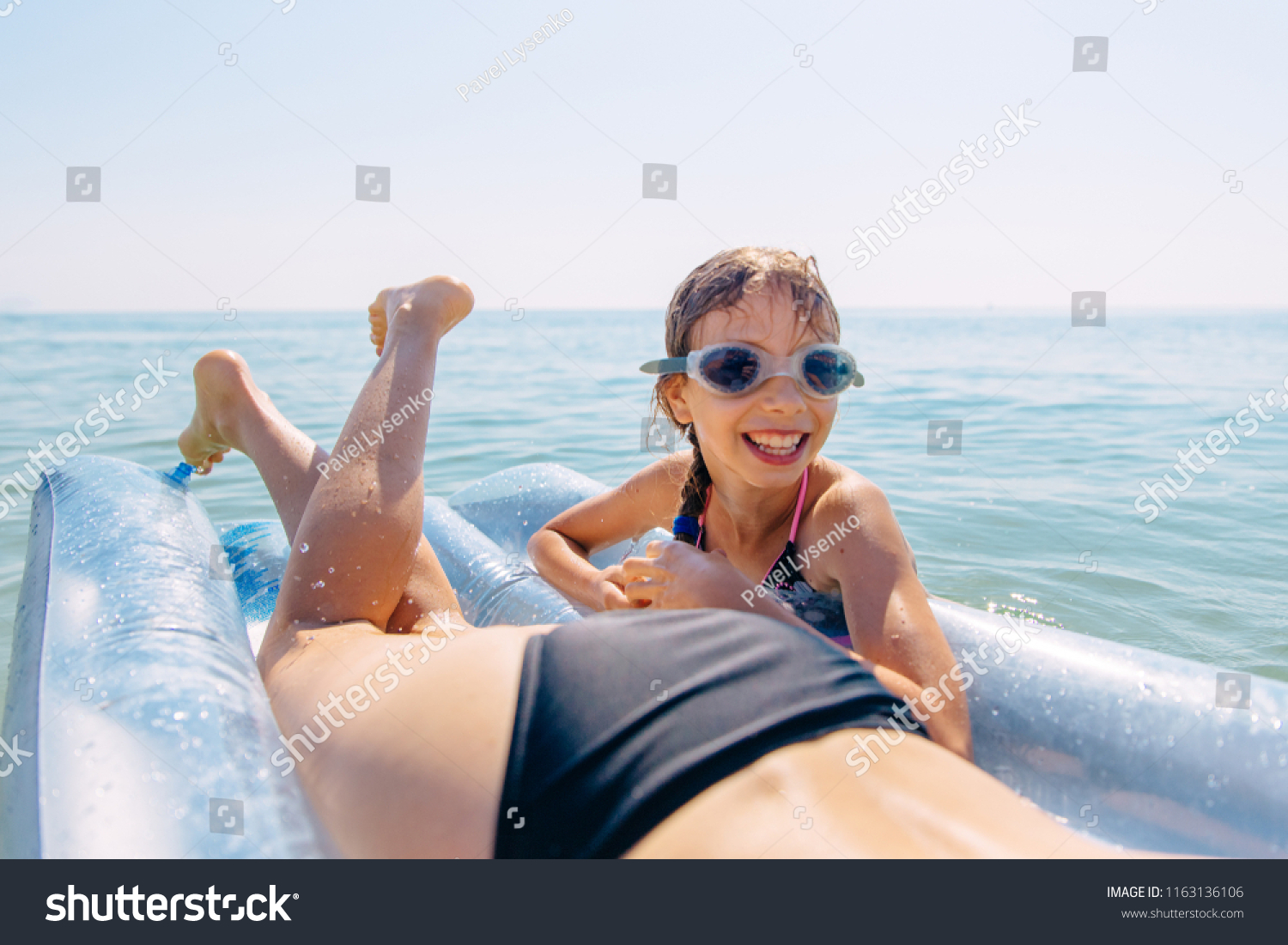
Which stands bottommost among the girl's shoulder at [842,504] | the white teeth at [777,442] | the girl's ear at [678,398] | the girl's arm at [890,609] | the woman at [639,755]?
the woman at [639,755]

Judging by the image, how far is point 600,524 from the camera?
8.14ft

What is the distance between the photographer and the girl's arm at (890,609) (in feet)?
4.99

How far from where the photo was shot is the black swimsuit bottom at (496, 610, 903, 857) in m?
1.01

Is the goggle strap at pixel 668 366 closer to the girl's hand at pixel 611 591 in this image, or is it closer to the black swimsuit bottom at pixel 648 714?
the girl's hand at pixel 611 591

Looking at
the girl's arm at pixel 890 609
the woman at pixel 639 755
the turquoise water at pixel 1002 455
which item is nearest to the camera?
the woman at pixel 639 755

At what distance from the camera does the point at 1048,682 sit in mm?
1813

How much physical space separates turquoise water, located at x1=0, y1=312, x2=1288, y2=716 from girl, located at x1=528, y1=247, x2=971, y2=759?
160 centimetres

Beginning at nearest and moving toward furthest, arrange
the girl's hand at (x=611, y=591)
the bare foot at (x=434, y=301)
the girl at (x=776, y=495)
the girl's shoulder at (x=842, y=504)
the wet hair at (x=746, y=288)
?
1. the girl at (x=776, y=495)
2. the girl's shoulder at (x=842, y=504)
3. the wet hair at (x=746, y=288)
4. the girl's hand at (x=611, y=591)
5. the bare foot at (x=434, y=301)

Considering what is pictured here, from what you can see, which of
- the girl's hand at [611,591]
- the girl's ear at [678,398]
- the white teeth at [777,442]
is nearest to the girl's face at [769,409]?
the white teeth at [777,442]

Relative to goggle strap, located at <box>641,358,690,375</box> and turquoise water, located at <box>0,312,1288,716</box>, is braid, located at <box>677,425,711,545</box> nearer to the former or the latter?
goggle strap, located at <box>641,358,690,375</box>

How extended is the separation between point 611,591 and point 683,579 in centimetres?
37

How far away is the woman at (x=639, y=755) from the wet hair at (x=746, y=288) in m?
0.88

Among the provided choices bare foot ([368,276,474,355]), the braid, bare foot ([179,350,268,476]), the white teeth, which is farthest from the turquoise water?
bare foot ([368,276,474,355])
